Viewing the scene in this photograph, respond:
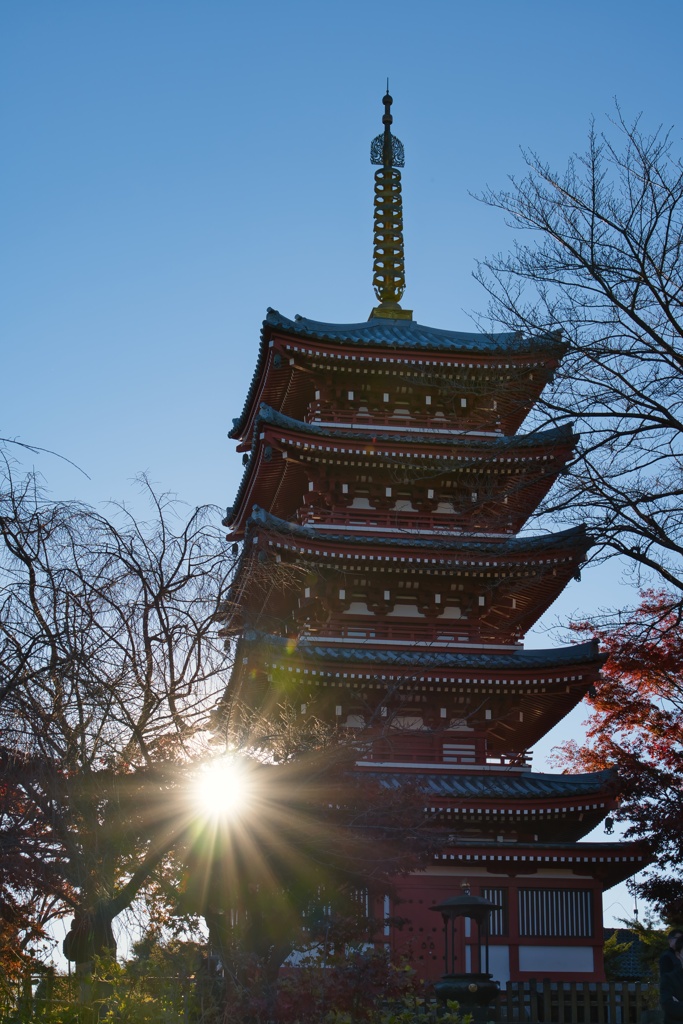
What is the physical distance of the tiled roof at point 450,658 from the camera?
2419 cm

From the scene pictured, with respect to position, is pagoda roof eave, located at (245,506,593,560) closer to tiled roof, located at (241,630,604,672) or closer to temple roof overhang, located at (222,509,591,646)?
temple roof overhang, located at (222,509,591,646)

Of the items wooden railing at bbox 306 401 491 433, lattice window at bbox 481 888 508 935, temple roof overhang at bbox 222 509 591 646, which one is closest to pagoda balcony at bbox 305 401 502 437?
wooden railing at bbox 306 401 491 433

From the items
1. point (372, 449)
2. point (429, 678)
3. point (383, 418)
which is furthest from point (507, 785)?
point (383, 418)

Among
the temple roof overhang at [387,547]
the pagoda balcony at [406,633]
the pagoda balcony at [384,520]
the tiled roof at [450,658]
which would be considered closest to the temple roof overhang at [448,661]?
the tiled roof at [450,658]

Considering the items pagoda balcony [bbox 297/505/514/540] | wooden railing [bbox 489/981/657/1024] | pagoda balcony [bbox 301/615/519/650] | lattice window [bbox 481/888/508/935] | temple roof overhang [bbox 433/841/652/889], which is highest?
pagoda balcony [bbox 297/505/514/540]

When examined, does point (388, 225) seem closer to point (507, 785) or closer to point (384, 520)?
point (384, 520)

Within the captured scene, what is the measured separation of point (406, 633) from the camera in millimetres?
25953

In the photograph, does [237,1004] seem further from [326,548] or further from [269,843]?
[326,548]

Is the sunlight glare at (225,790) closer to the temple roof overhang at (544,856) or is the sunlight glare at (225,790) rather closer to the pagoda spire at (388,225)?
the temple roof overhang at (544,856)

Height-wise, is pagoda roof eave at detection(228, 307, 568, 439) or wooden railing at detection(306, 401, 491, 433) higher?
pagoda roof eave at detection(228, 307, 568, 439)

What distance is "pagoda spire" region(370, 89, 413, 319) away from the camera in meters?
31.7

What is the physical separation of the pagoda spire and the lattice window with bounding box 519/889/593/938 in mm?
14483

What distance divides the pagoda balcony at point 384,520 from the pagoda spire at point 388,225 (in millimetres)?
6236

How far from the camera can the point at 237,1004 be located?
12141mm
